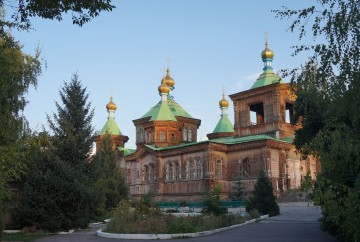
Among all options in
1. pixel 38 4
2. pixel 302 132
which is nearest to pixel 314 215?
pixel 302 132

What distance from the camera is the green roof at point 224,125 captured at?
179ft

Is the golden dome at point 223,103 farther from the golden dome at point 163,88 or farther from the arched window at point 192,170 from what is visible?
the arched window at point 192,170

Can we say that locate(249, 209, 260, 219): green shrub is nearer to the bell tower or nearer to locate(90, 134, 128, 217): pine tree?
locate(90, 134, 128, 217): pine tree

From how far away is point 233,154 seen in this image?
3984cm

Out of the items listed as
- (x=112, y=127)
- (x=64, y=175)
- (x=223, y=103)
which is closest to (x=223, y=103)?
(x=223, y=103)

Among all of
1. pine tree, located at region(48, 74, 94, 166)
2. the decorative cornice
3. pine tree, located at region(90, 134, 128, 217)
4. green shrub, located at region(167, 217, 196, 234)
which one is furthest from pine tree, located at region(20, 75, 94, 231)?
the decorative cornice

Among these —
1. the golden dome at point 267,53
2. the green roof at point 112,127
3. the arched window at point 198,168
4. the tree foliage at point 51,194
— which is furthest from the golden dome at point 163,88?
the tree foliage at point 51,194

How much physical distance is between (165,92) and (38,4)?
46138mm

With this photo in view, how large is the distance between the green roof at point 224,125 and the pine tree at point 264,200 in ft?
97.8

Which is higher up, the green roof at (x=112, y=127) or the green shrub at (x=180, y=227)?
the green roof at (x=112, y=127)

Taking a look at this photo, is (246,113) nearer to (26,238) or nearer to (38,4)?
(26,238)

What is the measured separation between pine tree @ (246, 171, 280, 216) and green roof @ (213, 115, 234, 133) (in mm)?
29809

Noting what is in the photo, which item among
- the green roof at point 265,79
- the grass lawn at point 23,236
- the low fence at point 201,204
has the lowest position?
the grass lawn at point 23,236

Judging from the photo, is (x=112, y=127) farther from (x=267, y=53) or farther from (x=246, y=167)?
(x=246, y=167)
